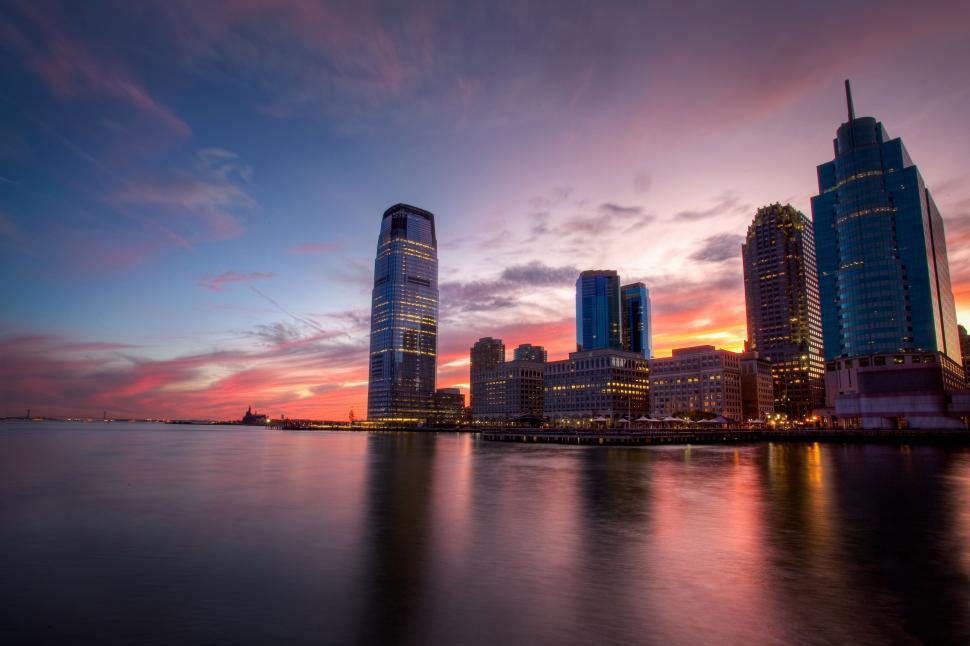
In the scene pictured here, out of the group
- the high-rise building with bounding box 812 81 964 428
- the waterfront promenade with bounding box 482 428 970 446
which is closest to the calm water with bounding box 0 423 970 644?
the waterfront promenade with bounding box 482 428 970 446

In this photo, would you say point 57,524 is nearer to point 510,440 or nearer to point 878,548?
point 878,548

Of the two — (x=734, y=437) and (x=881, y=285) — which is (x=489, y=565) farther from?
(x=881, y=285)

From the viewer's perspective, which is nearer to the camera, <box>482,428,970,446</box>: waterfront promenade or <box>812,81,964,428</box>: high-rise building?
<box>482,428,970,446</box>: waterfront promenade

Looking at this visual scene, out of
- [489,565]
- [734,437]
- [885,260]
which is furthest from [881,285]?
[489,565]

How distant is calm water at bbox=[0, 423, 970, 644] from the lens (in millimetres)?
16656

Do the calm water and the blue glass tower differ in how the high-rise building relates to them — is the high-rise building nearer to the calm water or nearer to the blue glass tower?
the blue glass tower

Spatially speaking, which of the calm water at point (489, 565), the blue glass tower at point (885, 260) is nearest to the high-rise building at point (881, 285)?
the blue glass tower at point (885, 260)

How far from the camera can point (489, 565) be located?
77.8 ft

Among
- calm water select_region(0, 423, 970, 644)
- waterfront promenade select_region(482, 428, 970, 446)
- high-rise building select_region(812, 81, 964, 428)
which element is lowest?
waterfront promenade select_region(482, 428, 970, 446)

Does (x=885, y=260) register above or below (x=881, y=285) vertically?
above

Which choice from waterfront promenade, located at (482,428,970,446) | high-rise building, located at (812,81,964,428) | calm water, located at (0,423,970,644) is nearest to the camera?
calm water, located at (0,423,970,644)

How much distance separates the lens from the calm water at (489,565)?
16656 mm

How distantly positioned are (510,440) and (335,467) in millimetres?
102943

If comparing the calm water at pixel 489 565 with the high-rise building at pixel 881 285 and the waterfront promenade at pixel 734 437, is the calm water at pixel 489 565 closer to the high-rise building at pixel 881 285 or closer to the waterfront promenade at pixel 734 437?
the waterfront promenade at pixel 734 437
